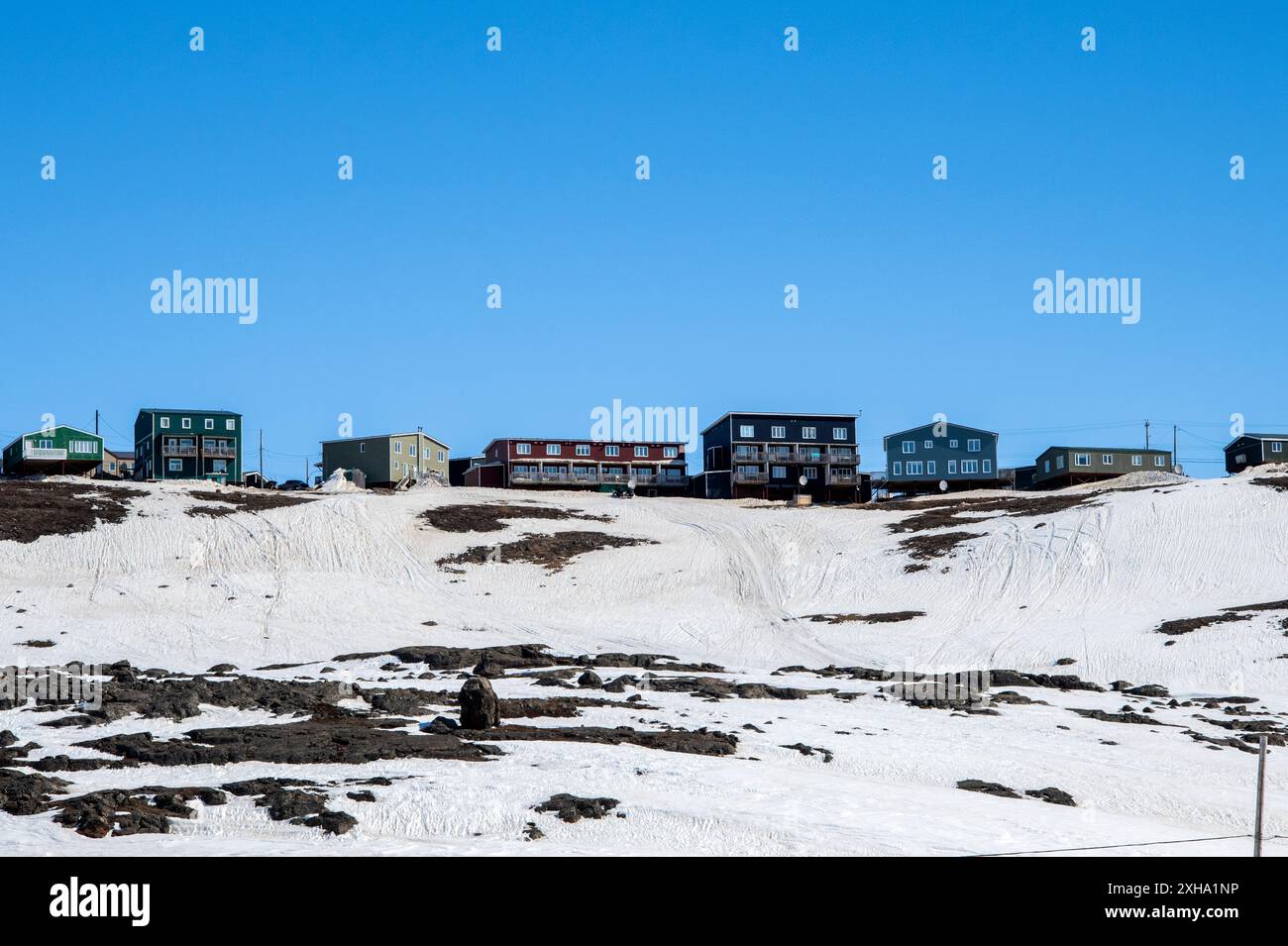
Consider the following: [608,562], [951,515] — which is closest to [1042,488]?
[951,515]

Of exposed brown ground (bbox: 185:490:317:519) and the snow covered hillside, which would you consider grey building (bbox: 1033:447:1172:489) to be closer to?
the snow covered hillside

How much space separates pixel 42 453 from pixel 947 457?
10378 cm

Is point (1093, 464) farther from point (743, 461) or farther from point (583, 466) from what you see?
point (583, 466)

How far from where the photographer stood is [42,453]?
12425cm

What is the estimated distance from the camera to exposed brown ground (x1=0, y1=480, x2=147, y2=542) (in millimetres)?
79938

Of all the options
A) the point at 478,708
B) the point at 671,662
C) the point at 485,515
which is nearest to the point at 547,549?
the point at 485,515

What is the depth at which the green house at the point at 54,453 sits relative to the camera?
124188mm

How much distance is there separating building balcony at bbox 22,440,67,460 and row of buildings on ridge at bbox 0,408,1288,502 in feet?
29.3

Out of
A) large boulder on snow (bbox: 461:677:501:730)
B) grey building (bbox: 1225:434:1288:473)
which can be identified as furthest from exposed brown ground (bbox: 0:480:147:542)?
grey building (bbox: 1225:434:1288:473)

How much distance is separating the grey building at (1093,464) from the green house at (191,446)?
97.9 m

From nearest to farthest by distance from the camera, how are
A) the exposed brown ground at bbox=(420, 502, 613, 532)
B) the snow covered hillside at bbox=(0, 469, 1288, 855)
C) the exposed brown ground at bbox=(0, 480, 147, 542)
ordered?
the snow covered hillside at bbox=(0, 469, 1288, 855) < the exposed brown ground at bbox=(0, 480, 147, 542) < the exposed brown ground at bbox=(420, 502, 613, 532)

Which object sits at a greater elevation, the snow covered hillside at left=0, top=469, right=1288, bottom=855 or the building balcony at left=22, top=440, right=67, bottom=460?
the building balcony at left=22, top=440, right=67, bottom=460

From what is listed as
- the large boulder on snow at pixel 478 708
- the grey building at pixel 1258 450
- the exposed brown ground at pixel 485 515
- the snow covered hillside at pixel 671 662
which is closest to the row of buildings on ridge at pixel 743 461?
the grey building at pixel 1258 450
